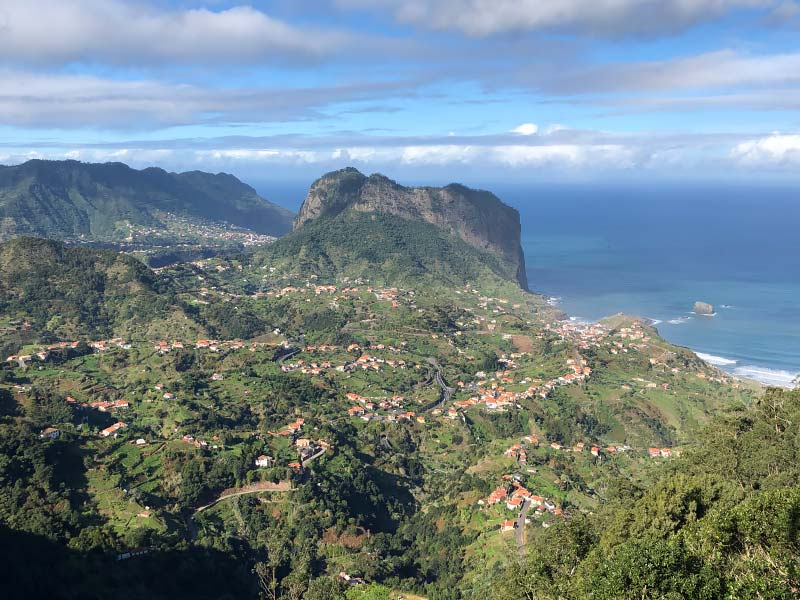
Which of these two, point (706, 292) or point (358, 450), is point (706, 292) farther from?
point (358, 450)

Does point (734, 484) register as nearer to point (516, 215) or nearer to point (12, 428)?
point (12, 428)

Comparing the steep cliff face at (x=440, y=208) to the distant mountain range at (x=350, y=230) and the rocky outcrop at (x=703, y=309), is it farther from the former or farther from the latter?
the rocky outcrop at (x=703, y=309)

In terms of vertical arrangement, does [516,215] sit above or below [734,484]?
above

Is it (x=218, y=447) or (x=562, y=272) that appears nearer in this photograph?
(x=218, y=447)

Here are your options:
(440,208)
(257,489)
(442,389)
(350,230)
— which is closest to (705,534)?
(257,489)

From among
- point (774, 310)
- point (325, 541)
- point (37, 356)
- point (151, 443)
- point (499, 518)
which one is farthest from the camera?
point (774, 310)

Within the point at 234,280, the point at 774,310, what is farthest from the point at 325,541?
the point at 774,310

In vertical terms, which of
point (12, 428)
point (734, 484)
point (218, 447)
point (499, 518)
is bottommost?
point (499, 518)
